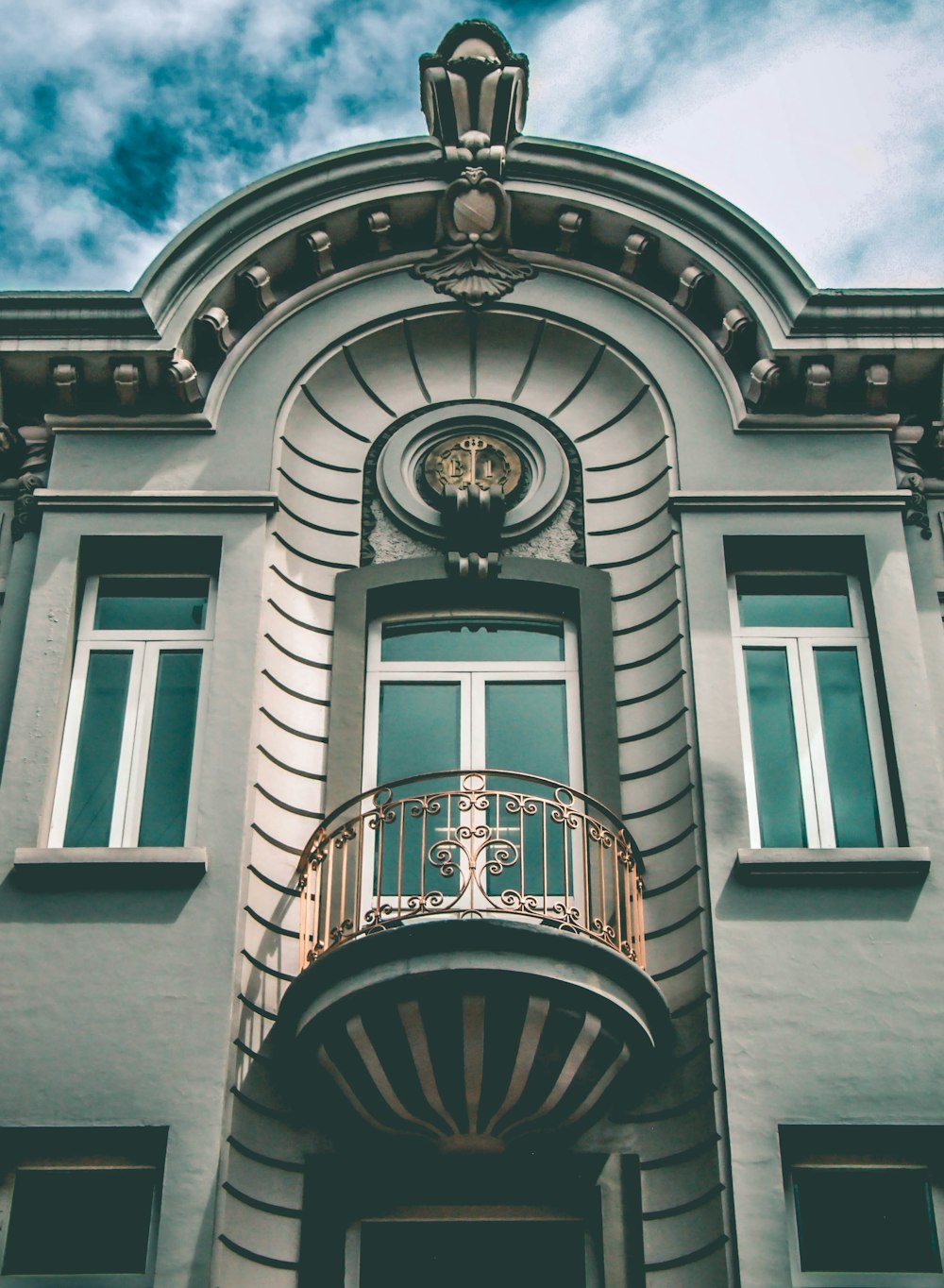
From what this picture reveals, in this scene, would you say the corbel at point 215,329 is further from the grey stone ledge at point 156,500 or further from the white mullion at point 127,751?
the white mullion at point 127,751

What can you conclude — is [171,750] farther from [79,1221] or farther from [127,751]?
[79,1221]

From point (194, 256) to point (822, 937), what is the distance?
7.62 meters

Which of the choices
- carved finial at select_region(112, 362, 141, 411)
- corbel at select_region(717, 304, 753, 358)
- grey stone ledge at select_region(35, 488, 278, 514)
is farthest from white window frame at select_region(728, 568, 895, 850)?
carved finial at select_region(112, 362, 141, 411)

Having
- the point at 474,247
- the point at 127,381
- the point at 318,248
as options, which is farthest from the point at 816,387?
the point at 127,381

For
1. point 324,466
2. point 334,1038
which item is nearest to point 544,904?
point 334,1038

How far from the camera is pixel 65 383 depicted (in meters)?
13.8

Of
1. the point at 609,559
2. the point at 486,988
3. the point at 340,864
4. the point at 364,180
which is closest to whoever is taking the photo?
the point at 486,988

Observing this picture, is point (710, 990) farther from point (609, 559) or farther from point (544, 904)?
point (609, 559)

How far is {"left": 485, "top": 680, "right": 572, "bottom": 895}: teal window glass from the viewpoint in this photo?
1210 cm

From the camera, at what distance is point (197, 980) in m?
11.0

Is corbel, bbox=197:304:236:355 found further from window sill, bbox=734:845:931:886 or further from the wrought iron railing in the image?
window sill, bbox=734:845:931:886

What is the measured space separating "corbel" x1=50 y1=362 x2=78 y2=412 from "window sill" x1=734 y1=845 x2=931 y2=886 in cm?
669

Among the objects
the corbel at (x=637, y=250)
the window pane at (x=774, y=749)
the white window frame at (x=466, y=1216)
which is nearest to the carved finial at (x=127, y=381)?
the corbel at (x=637, y=250)

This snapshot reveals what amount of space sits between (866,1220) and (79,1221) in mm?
4921
